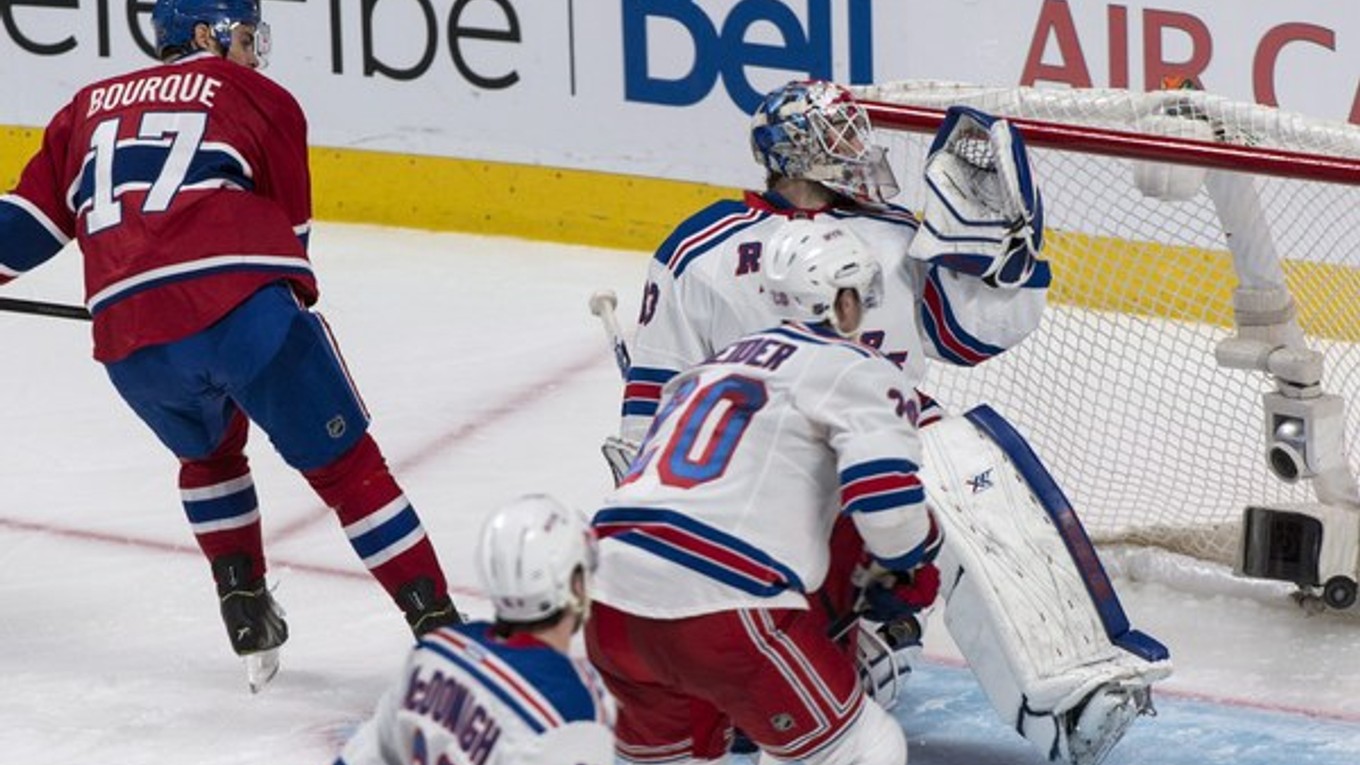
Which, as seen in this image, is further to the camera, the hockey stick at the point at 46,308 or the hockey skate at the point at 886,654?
the hockey stick at the point at 46,308

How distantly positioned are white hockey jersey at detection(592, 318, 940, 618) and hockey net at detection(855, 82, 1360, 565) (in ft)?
4.04

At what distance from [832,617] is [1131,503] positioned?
4.90 feet

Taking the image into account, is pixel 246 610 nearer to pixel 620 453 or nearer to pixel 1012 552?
pixel 620 453

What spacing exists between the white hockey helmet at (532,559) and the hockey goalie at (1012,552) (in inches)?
51.4

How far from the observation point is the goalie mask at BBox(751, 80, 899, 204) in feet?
14.4

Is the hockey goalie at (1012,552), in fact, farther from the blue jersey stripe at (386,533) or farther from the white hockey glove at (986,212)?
the blue jersey stripe at (386,533)

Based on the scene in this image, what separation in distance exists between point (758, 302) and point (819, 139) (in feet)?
0.77

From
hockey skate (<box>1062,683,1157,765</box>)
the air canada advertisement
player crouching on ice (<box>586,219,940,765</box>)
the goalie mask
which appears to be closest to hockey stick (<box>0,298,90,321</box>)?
the goalie mask

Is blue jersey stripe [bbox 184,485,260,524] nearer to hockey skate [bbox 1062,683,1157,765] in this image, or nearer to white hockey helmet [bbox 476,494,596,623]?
hockey skate [bbox 1062,683,1157,765]

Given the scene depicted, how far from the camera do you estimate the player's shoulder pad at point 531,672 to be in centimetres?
316

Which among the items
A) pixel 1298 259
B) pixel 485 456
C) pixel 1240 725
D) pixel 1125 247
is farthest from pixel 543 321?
pixel 1240 725

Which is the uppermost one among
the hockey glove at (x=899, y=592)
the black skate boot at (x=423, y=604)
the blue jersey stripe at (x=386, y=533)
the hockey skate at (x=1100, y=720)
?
the hockey glove at (x=899, y=592)

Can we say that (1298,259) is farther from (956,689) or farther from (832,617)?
(832,617)

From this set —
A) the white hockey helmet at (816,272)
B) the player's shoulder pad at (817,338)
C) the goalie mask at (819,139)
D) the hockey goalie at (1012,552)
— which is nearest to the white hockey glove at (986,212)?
the hockey goalie at (1012,552)
